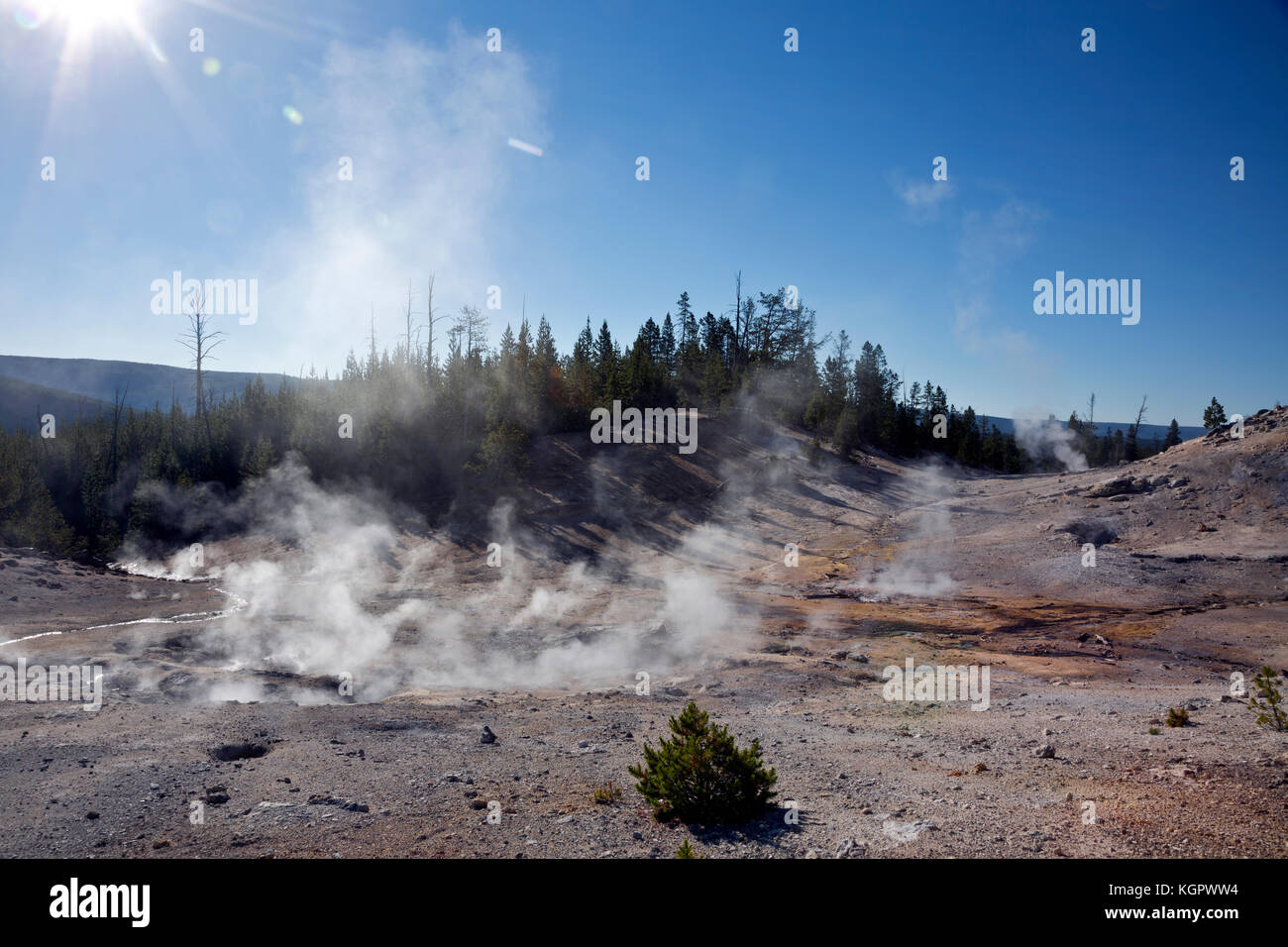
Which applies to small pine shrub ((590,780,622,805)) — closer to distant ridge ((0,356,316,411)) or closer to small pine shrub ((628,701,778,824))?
small pine shrub ((628,701,778,824))

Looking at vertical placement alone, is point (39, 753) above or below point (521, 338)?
below

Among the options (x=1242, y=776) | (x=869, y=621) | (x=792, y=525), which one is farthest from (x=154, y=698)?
(x=792, y=525)

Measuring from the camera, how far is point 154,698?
12352 mm

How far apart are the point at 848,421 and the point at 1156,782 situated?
1657 inches

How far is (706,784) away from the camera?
6508 millimetres

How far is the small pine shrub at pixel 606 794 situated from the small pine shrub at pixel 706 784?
23.0 inches

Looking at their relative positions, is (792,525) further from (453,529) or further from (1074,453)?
(1074,453)

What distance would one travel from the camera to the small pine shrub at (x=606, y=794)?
23.4ft
